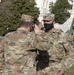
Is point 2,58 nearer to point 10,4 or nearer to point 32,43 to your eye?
point 32,43

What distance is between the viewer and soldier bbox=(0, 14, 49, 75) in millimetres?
7406

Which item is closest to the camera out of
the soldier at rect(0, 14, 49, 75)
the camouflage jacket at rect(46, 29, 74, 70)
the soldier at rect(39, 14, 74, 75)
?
the soldier at rect(0, 14, 49, 75)

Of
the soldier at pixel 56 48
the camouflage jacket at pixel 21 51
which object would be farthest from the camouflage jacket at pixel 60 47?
the camouflage jacket at pixel 21 51

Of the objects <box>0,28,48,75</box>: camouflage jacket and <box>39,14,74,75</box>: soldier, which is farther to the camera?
<box>39,14,74,75</box>: soldier

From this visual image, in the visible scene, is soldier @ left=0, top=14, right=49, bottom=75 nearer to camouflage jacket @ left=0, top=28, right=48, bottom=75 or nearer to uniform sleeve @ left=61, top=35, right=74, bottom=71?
camouflage jacket @ left=0, top=28, right=48, bottom=75

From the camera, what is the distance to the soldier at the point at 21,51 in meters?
7.41

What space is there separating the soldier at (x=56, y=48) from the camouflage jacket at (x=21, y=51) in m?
0.72

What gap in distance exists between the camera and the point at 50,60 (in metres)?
8.66

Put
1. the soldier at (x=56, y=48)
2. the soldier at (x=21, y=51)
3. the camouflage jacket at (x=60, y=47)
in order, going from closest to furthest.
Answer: the soldier at (x=21, y=51) → the soldier at (x=56, y=48) → the camouflage jacket at (x=60, y=47)

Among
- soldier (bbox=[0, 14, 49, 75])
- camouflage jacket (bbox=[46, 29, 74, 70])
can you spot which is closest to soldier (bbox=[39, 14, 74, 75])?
camouflage jacket (bbox=[46, 29, 74, 70])

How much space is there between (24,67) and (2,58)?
0.44 metres

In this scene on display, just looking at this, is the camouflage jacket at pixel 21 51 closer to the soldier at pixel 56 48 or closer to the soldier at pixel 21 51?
the soldier at pixel 21 51

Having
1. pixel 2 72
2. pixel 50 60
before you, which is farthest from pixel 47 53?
pixel 2 72

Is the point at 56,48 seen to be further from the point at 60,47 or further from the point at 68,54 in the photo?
the point at 68,54
